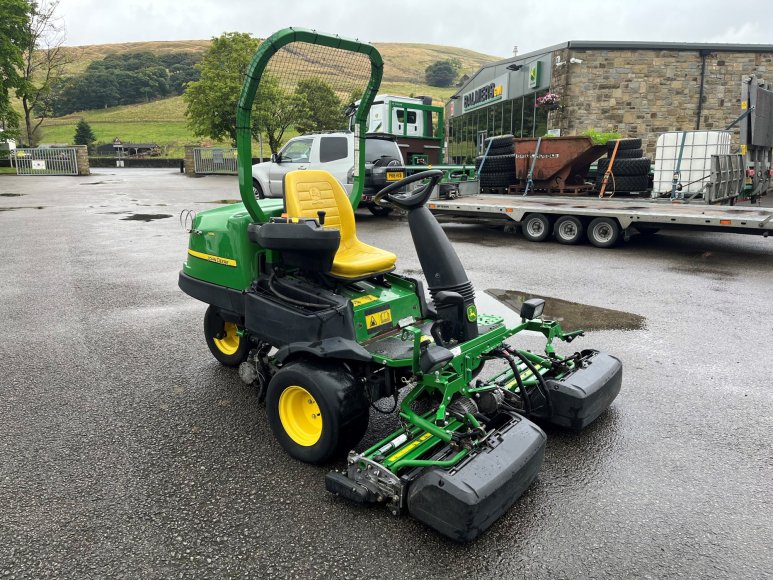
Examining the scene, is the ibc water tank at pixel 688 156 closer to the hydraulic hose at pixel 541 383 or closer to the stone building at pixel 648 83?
the hydraulic hose at pixel 541 383

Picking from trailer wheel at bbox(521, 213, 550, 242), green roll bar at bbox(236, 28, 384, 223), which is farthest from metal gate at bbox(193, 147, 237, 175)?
green roll bar at bbox(236, 28, 384, 223)

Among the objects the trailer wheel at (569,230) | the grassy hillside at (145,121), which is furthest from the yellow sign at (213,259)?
the grassy hillside at (145,121)

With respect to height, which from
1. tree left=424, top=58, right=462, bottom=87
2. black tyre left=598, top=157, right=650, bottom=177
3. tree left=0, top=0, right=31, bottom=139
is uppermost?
tree left=424, top=58, right=462, bottom=87

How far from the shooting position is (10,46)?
31891 millimetres

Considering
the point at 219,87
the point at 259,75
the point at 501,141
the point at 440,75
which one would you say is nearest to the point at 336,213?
the point at 259,75

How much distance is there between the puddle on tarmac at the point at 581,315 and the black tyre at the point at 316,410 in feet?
11.1

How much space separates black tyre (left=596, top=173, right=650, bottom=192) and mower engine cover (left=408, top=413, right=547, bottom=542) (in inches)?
507

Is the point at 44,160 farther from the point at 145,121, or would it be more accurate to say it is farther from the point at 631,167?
the point at 145,121

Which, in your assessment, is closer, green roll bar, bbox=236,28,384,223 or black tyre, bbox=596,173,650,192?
green roll bar, bbox=236,28,384,223

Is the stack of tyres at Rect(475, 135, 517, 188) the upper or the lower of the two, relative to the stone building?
lower

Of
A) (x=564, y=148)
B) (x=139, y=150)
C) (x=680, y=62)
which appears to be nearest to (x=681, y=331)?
(x=564, y=148)

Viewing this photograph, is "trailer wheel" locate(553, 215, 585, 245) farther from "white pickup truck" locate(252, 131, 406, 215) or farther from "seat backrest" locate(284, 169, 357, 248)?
"seat backrest" locate(284, 169, 357, 248)

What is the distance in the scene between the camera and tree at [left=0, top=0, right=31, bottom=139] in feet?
105

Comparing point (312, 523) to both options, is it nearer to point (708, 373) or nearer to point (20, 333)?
point (708, 373)
